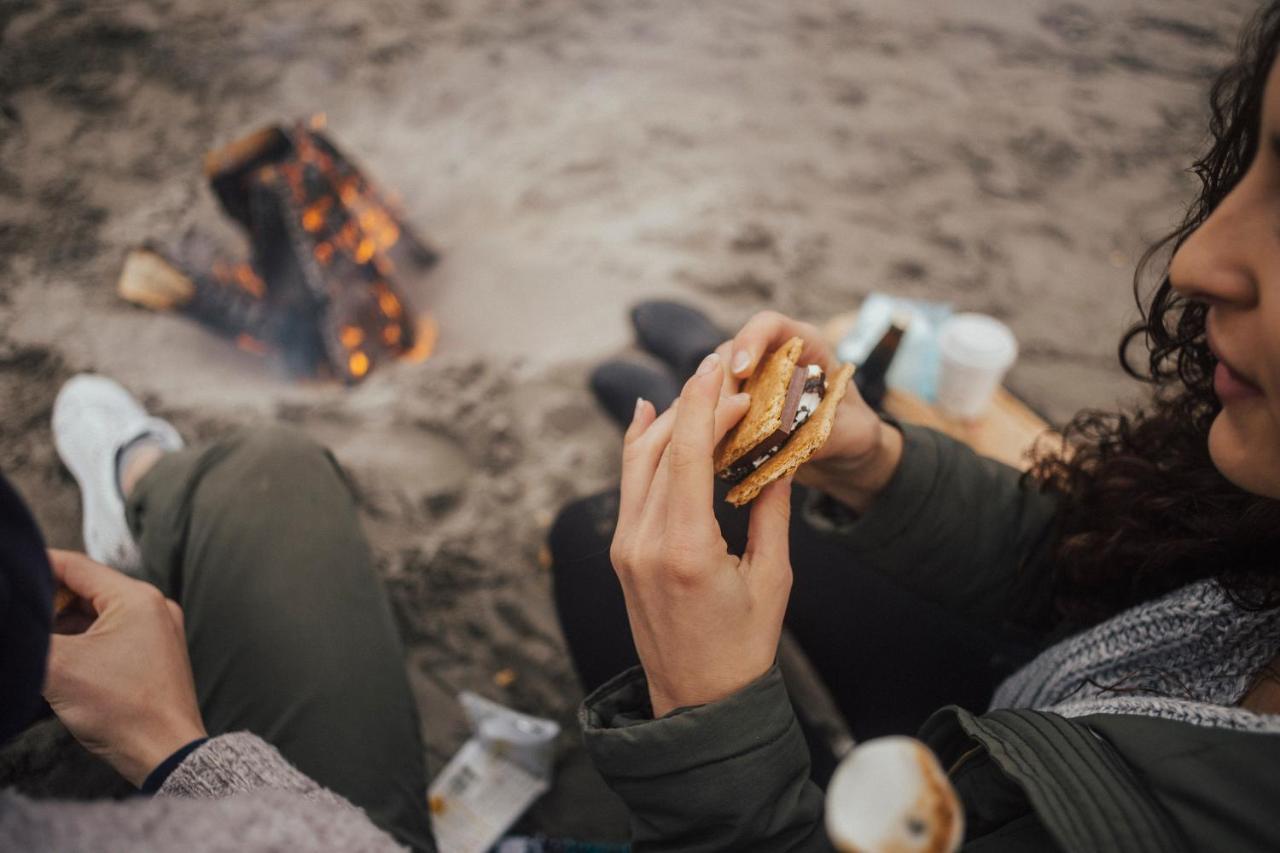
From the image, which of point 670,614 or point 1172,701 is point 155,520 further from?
point 1172,701

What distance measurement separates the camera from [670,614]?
1046 millimetres

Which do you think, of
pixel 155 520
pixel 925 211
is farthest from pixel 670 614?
pixel 925 211

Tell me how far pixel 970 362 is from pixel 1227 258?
126cm

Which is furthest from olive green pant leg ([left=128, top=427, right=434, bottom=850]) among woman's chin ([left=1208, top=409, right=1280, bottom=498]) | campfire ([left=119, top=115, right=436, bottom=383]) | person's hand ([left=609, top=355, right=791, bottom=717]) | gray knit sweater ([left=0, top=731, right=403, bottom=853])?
woman's chin ([left=1208, top=409, right=1280, bottom=498])

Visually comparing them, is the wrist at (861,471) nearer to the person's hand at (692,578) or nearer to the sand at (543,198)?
the person's hand at (692,578)

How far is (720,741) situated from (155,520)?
5.16ft

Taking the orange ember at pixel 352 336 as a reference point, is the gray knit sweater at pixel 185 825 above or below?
above

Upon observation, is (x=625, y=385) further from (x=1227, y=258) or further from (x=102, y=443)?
(x=1227, y=258)

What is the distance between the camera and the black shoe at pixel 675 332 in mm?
2863

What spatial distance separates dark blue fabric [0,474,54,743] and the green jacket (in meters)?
0.69

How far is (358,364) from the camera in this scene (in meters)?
3.04

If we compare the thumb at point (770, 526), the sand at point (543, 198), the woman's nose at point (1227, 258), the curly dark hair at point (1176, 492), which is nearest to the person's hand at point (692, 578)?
the thumb at point (770, 526)

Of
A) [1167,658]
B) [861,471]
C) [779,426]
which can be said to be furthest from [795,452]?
[1167,658]

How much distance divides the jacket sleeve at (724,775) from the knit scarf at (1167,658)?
45cm
